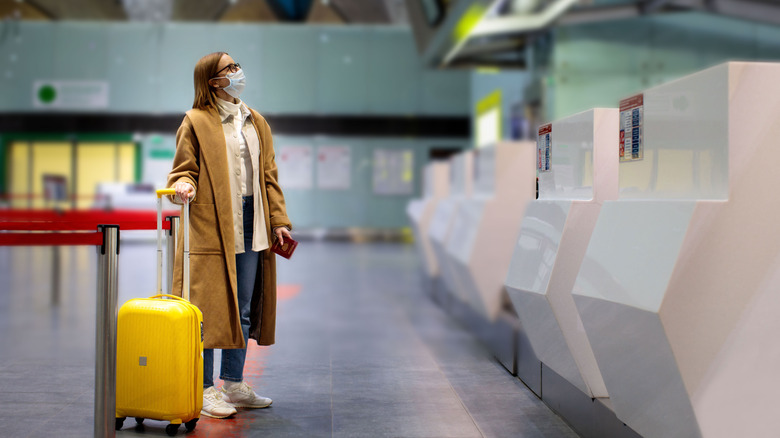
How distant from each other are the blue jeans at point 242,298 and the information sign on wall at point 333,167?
1590 cm

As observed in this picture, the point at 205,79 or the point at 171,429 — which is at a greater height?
the point at 205,79

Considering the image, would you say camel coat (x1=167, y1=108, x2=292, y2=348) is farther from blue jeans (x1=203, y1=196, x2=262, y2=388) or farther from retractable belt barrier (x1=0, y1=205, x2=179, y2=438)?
retractable belt barrier (x1=0, y1=205, x2=179, y2=438)

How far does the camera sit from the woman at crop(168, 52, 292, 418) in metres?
2.89

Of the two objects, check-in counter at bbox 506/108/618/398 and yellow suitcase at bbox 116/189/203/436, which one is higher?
check-in counter at bbox 506/108/618/398

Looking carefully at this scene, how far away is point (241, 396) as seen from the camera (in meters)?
3.09

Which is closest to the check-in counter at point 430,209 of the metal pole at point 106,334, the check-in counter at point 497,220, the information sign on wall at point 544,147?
the check-in counter at point 497,220

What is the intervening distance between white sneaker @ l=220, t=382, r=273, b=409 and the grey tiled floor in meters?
0.06

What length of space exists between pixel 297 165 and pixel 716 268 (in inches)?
685

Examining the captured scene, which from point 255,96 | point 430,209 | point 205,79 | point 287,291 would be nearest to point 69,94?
point 255,96

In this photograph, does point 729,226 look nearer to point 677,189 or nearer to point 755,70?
point 677,189

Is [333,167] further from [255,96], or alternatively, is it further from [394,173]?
[255,96]

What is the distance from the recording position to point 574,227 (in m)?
2.71

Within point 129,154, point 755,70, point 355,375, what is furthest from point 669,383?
point 129,154

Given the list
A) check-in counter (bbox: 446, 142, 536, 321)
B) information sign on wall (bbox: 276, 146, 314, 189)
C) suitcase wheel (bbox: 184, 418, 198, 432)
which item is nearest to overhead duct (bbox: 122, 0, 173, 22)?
information sign on wall (bbox: 276, 146, 314, 189)
